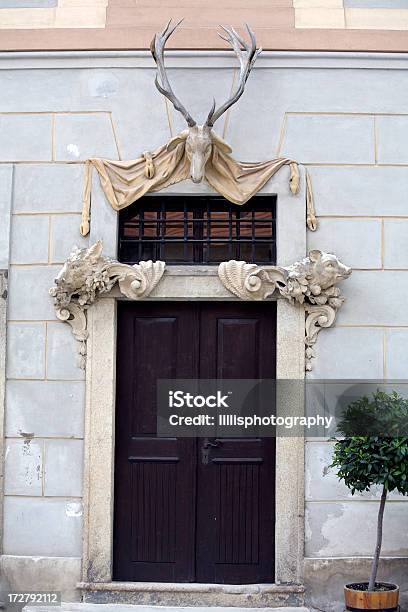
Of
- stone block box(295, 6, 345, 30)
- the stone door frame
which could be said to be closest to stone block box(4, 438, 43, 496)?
the stone door frame

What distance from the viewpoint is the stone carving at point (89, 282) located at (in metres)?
8.09

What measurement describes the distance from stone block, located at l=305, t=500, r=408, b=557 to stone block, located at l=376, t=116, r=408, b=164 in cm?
285

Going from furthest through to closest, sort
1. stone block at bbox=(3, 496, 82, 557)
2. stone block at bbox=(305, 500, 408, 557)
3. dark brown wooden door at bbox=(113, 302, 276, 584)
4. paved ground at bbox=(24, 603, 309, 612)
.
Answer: dark brown wooden door at bbox=(113, 302, 276, 584) → stone block at bbox=(3, 496, 82, 557) → stone block at bbox=(305, 500, 408, 557) → paved ground at bbox=(24, 603, 309, 612)

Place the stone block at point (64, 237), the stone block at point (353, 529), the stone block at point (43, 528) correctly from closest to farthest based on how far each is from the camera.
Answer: the stone block at point (353, 529) < the stone block at point (43, 528) < the stone block at point (64, 237)

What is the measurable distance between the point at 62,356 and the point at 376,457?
9.13ft

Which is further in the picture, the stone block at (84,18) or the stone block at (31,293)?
the stone block at (84,18)

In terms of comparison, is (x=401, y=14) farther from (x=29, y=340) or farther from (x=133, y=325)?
(x=29, y=340)

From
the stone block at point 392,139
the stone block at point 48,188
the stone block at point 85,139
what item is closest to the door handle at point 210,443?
the stone block at point 48,188

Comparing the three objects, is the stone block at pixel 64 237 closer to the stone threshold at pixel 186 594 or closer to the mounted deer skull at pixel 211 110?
the mounted deer skull at pixel 211 110

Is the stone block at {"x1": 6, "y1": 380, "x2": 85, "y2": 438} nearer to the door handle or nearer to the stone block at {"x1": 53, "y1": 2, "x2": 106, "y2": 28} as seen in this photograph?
the door handle

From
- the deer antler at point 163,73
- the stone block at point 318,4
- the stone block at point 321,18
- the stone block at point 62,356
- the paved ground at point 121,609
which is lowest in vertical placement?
the paved ground at point 121,609

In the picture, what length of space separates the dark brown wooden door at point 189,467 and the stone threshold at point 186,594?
15cm

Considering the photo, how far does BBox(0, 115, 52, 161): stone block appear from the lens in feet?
27.5

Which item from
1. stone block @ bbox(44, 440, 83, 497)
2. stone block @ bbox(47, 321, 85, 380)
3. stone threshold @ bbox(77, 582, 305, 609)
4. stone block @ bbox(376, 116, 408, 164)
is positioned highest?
stone block @ bbox(376, 116, 408, 164)
